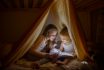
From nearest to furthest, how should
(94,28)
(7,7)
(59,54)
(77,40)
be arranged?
(77,40), (59,54), (7,7), (94,28)

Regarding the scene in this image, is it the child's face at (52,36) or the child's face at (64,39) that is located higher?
the child's face at (52,36)

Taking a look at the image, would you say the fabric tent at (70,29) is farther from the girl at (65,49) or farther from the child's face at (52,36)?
the child's face at (52,36)

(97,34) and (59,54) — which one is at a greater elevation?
(97,34)

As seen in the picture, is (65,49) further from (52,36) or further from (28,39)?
(28,39)

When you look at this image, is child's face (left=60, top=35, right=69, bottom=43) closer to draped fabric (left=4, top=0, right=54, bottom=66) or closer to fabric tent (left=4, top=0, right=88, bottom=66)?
fabric tent (left=4, top=0, right=88, bottom=66)

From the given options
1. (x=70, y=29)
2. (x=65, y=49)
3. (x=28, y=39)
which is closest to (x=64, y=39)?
(x=65, y=49)

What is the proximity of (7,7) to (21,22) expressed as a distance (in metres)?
0.49

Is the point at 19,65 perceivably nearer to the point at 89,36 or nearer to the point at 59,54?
the point at 59,54

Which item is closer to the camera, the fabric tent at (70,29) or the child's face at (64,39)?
the fabric tent at (70,29)

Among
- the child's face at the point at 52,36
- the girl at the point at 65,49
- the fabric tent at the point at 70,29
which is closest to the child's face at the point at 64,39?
the girl at the point at 65,49

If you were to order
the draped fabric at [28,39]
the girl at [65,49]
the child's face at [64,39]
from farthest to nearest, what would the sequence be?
the child's face at [64,39]
the girl at [65,49]
the draped fabric at [28,39]

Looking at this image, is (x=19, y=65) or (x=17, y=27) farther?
(x=17, y=27)

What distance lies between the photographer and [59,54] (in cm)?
332

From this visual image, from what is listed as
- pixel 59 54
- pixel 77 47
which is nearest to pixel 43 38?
pixel 59 54
